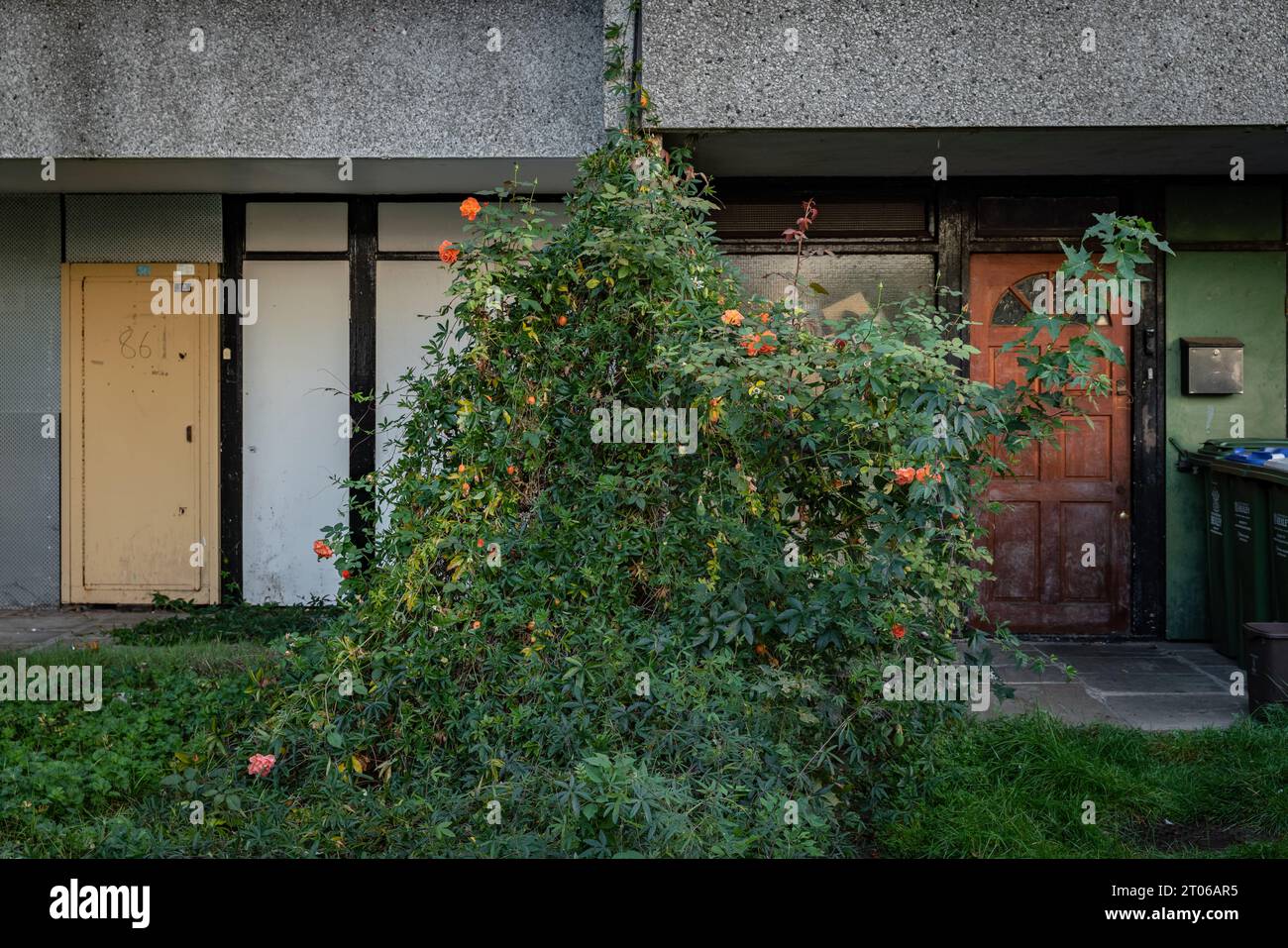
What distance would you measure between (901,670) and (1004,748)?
1.00m

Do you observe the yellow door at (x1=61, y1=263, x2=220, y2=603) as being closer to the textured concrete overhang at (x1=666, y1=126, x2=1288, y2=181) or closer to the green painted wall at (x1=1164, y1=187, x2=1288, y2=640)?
the textured concrete overhang at (x1=666, y1=126, x2=1288, y2=181)

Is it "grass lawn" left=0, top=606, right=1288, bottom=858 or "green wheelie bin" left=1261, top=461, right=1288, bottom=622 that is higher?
"green wheelie bin" left=1261, top=461, right=1288, bottom=622

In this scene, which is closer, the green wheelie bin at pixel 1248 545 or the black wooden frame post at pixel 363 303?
the green wheelie bin at pixel 1248 545

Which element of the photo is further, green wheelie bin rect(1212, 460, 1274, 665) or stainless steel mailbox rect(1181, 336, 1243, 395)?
stainless steel mailbox rect(1181, 336, 1243, 395)

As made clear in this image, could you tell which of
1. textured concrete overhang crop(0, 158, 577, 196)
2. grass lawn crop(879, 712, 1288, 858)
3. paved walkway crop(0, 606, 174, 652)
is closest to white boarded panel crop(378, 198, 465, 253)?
textured concrete overhang crop(0, 158, 577, 196)

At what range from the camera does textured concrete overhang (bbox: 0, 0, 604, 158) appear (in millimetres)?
6910

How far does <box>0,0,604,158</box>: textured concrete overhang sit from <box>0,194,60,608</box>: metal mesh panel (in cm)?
173

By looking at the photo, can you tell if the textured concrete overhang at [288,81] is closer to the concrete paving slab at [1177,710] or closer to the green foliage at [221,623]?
the green foliage at [221,623]

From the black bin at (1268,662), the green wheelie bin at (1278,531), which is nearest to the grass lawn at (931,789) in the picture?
the black bin at (1268,662)

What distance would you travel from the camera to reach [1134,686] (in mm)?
6320

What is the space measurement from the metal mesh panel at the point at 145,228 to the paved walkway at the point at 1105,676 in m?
2.55

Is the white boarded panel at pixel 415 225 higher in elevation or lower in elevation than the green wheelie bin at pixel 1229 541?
higher

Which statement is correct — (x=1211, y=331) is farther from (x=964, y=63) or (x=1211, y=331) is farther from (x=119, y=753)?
(x=119, y=753)

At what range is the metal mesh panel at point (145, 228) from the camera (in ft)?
27.2
